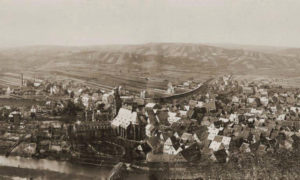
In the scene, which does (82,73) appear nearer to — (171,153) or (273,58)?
(171,153)

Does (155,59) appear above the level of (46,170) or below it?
above

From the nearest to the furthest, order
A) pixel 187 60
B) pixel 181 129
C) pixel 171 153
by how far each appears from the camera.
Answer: pixel 171 153 < pixel 181 129 < pixel 187 60

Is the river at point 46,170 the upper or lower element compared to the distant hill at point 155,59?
lower

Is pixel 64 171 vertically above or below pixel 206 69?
below

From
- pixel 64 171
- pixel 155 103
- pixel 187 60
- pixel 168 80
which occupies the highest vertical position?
pixel 187 60

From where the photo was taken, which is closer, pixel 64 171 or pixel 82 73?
pixel 64 171

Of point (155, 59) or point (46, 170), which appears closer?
point (46, 170)

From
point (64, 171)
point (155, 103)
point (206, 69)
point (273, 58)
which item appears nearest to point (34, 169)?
point (64, 171)

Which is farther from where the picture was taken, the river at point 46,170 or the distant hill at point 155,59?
the distant hill at point 155,59
